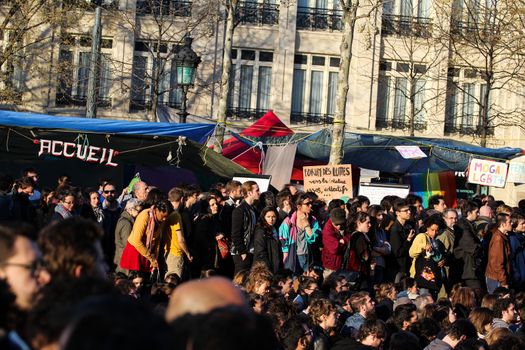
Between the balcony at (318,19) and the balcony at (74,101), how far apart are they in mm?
6647

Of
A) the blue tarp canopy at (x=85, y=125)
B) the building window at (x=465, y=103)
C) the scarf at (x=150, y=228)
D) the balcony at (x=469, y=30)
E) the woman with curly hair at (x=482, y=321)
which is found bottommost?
the woman with curly hair at (x=482, y=321)

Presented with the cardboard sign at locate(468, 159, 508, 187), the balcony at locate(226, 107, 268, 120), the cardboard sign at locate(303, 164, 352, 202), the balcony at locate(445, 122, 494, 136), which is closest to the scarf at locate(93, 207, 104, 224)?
the cardboard sign at locate(303, 164, 352, 202)

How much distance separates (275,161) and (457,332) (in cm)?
1334

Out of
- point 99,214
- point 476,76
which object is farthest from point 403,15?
point 99,214

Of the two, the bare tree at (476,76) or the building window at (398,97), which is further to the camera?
the building window at (398,97)

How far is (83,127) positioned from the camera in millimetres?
18562

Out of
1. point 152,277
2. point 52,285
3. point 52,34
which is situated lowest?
point 152,277

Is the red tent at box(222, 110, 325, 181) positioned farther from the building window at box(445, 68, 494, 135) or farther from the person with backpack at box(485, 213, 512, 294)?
the building window at box(445, 68, 494, 135)

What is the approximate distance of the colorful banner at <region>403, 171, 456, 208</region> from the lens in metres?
24.2

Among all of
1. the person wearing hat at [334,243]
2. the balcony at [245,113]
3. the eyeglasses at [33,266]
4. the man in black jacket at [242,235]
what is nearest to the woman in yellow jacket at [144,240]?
the man in black jacket at [242,235]

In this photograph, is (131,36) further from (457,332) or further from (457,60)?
(457,332)

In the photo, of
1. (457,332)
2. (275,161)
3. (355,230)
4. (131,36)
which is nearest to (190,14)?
(131,36)

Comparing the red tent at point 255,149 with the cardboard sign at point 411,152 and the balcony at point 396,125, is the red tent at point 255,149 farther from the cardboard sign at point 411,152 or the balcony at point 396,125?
the balcony at point 396,125

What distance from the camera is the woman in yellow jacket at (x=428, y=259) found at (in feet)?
47.5
